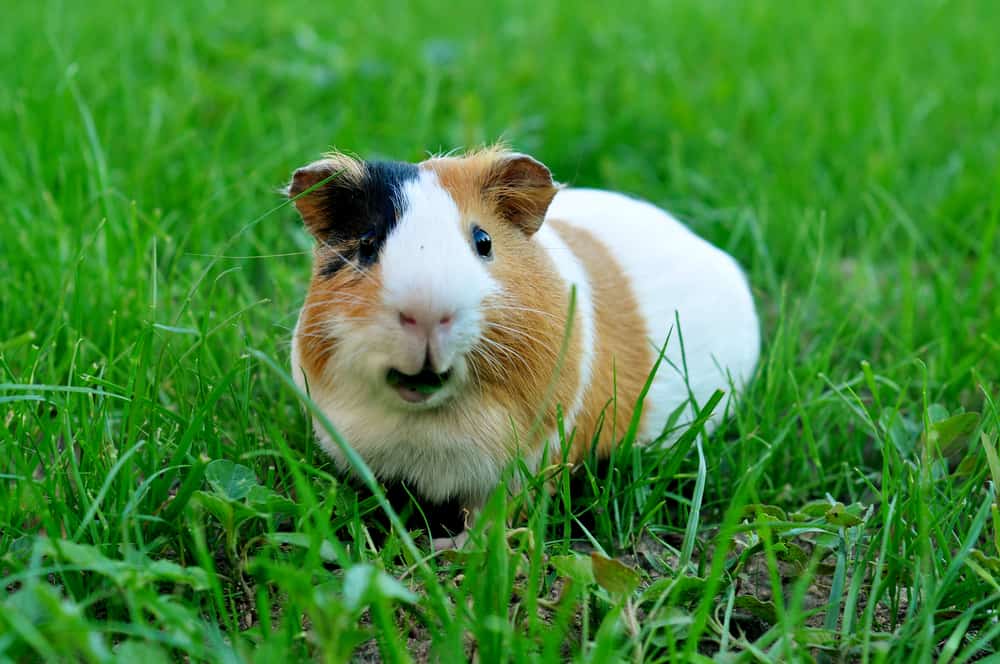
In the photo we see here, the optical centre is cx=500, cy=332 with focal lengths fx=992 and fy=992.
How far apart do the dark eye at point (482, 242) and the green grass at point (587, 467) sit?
0.47 meters

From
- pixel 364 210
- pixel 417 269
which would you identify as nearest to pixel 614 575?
pixel 417 269

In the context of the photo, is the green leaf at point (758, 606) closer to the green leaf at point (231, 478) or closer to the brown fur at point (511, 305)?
the brown fur at point (511, 305)

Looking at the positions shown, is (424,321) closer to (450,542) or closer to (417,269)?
(417,269)

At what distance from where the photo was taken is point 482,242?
7.46ft

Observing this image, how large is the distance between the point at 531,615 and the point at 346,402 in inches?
28.8

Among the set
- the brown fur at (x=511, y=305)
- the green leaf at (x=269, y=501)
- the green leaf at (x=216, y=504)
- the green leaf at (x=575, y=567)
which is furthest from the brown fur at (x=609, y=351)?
the green leaf at (x=216, y=504)

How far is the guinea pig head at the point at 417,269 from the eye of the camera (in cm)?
202

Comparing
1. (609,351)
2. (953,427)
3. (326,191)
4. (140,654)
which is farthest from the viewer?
(609,351)

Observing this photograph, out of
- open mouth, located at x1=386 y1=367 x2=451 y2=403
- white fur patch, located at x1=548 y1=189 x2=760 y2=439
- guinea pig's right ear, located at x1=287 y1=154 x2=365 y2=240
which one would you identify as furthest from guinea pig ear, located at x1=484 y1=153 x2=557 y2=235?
white fur patch, located at x1=548 y1=189 x2=760 y2=439

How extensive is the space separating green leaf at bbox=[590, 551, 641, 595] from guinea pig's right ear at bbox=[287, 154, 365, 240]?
38.7 inches

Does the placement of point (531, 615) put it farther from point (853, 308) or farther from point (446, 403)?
point (853, 308)

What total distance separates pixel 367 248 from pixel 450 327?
344mm

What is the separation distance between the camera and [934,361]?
123 inches

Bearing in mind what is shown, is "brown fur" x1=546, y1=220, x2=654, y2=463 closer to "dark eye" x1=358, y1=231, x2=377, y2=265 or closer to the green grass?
the green grass
